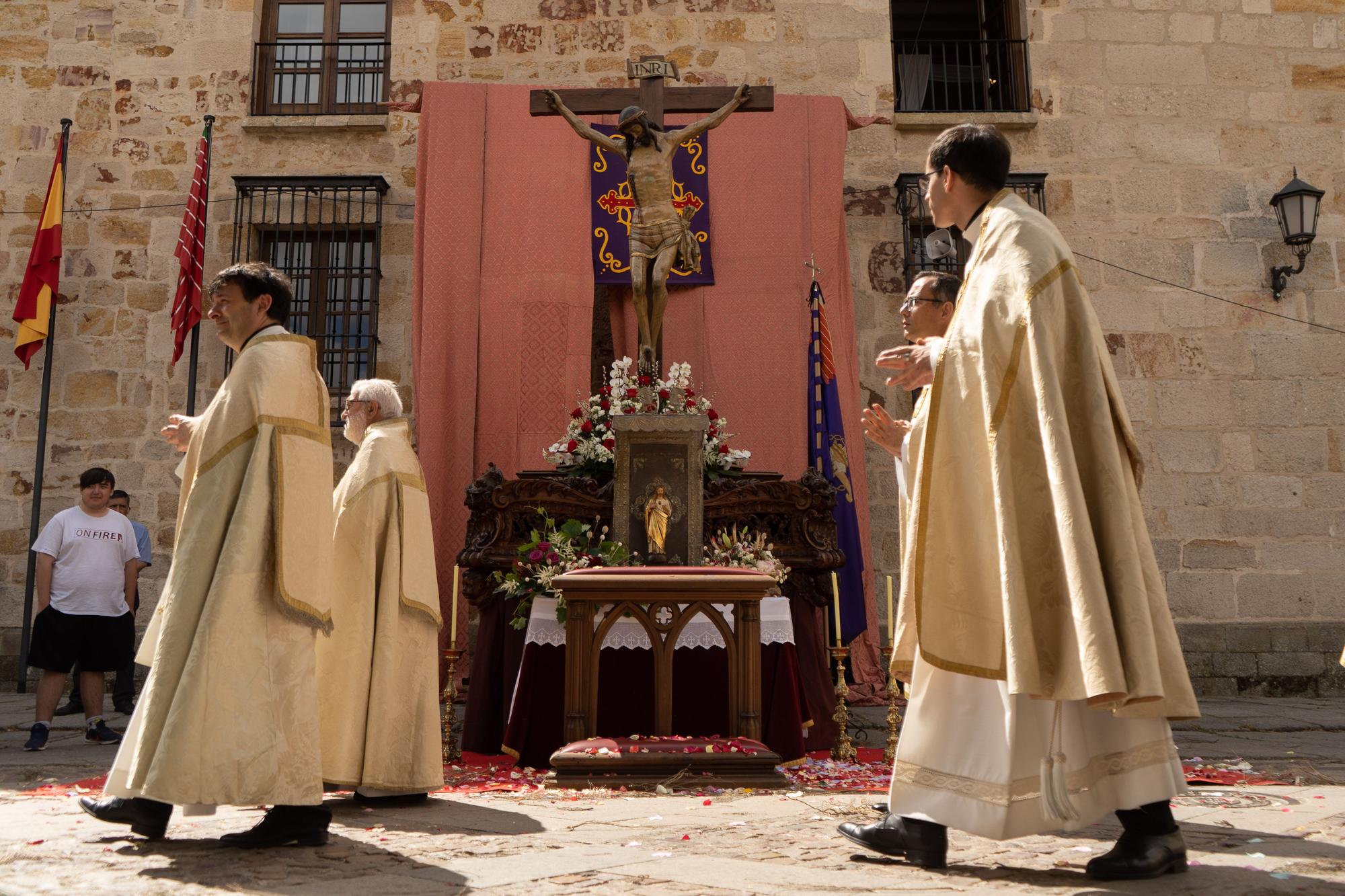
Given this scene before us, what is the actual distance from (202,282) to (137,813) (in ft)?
22.1

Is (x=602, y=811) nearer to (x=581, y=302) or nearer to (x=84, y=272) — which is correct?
(x=581, y=302)

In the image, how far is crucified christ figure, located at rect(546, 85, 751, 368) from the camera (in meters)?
6.44

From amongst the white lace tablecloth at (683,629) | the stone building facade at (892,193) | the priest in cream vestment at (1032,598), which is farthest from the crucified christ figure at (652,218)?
the priest in cream vestment at (1032,598)

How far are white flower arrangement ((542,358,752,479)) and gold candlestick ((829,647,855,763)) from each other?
139cm

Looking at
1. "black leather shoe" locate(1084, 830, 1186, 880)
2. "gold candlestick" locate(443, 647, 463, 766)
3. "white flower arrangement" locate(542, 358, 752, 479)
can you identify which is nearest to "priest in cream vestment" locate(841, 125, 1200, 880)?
"black leather shoe" locate(1084, 830, 1186, 880)

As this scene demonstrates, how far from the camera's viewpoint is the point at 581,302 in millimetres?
8539

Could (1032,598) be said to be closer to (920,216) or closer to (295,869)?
(295,869)

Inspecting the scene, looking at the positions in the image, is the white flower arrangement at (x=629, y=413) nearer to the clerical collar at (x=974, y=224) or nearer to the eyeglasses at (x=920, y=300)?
the eyeglasses at (x=920, y=300)

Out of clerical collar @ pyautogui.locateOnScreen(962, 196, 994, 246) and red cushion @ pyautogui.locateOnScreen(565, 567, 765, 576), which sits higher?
clerical collar @ pyautogui.locateOnScreen(962, 196, 994, 246)

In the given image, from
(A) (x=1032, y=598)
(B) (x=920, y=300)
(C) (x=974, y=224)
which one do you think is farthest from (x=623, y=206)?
(A) (x=1032, y=598)

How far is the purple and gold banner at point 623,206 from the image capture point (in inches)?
340

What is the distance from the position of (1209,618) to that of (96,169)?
9275mm

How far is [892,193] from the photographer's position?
9359 millimetres

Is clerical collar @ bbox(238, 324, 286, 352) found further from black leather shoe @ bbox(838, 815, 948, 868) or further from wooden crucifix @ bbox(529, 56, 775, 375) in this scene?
wooden crucifix @ bbox(529, 56, 775, 375)
